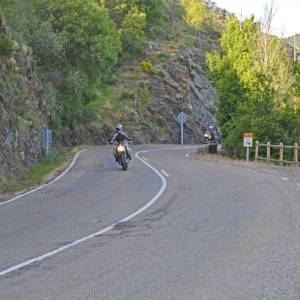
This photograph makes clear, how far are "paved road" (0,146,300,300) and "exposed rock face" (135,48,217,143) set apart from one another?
4087cm

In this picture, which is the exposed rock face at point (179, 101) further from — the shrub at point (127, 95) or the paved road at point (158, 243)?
the paved road at point (158, 243)

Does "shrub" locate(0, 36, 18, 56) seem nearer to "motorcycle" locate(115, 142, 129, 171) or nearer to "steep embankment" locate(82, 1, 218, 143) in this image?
"motorcycle" locate(115, 142, 129, 171)

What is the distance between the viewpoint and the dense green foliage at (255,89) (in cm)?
3525

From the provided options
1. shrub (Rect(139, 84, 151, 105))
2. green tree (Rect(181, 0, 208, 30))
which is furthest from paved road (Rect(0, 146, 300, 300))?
green tree (Rect(181, 0, 208, 30))

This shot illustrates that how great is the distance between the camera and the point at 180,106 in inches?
2506

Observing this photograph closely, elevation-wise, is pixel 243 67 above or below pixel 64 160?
above

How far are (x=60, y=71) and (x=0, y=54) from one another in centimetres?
1405

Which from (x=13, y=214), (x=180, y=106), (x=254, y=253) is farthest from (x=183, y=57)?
(x=254, y=253)

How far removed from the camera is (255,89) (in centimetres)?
3609

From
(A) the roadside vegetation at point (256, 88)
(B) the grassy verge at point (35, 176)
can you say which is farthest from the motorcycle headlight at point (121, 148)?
(A) the roadside vegetation at point (256, 88)

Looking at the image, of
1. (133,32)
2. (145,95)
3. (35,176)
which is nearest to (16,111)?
(35,176)

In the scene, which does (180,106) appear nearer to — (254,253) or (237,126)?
(237,126)

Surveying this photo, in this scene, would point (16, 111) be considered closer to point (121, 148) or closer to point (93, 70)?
point (121, 148)

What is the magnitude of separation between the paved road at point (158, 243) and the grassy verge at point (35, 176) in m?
1.48
